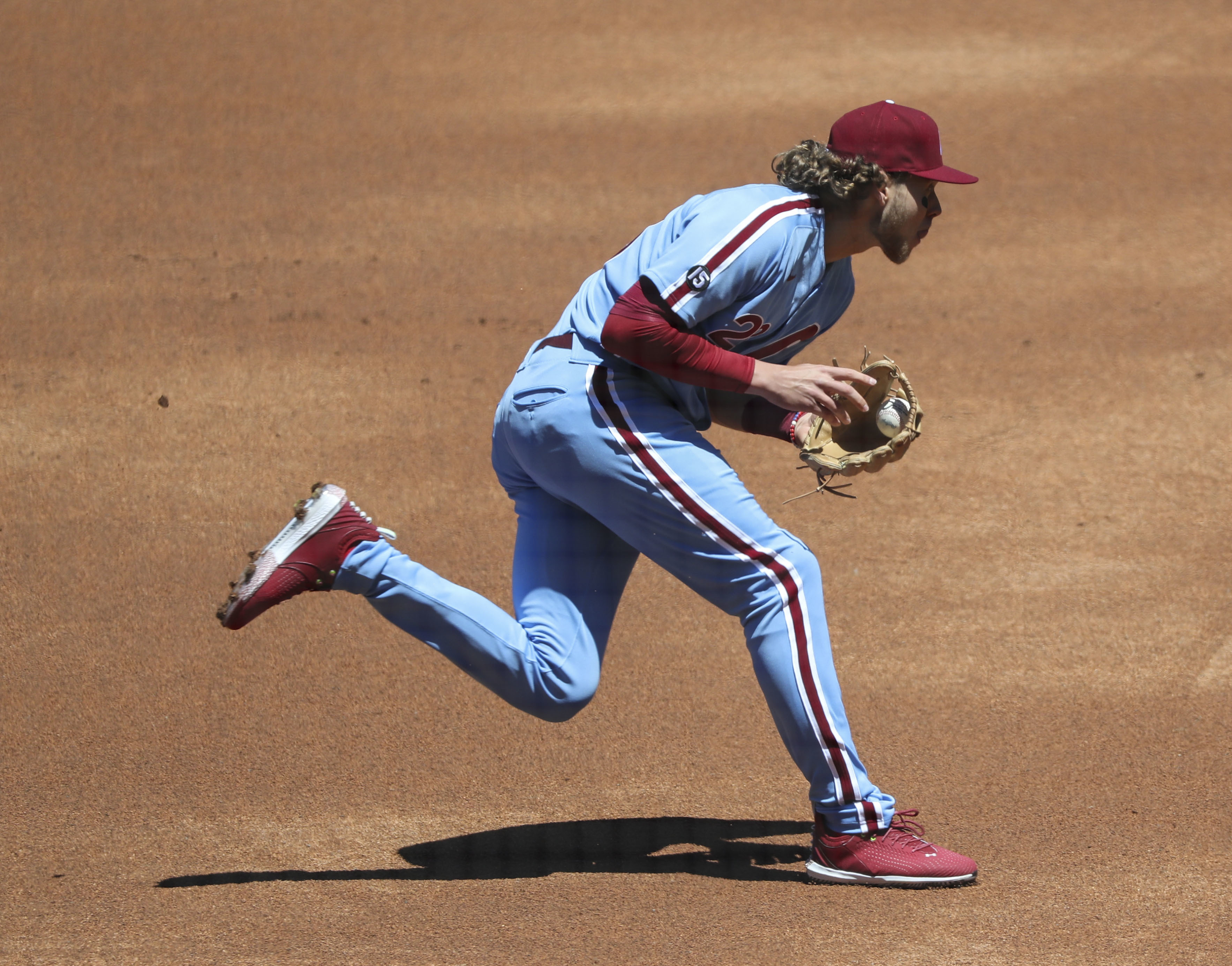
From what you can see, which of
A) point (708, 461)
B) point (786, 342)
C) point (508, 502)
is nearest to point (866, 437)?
point (786, 342)

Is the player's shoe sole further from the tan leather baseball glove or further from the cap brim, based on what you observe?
the cap brim

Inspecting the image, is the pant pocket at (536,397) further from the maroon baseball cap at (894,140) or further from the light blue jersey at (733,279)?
the maroon baseball cap at (894,140)

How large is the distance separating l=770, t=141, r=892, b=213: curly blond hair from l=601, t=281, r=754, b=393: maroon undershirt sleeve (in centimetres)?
42

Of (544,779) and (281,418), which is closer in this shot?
(544,779)

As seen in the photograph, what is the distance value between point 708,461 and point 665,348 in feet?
0.97

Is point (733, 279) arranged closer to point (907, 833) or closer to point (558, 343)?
point (558, 343)

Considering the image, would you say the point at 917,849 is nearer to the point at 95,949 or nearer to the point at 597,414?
the point at 597,414

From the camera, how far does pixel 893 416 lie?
3375 millimetres

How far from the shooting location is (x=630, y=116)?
9195 millimetres

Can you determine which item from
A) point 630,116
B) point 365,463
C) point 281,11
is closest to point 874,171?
point 365,463

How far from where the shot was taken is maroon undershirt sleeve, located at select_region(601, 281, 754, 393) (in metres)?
2.98

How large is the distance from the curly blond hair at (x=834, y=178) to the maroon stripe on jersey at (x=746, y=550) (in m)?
0.65

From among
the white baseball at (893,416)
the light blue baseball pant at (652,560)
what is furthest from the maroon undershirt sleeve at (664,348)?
the white baseball at (893,416)

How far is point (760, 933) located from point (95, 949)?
142 cm
